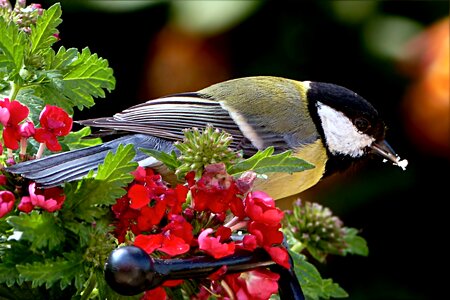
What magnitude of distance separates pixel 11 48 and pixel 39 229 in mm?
241

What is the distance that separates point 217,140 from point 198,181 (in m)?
0.05

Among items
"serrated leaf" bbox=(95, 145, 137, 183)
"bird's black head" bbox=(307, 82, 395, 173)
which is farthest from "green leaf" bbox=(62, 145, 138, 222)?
"bird's black head" bbox=(307, 82, 395, 173)

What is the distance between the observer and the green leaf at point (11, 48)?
1.07 meters

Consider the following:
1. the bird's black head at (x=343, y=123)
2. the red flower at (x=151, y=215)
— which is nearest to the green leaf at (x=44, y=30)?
the red flower at (x=151, y=215)

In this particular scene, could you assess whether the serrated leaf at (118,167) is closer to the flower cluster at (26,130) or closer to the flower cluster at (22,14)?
the flower cluster at (26,130)

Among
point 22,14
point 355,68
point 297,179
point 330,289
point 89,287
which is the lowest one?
point 355,68

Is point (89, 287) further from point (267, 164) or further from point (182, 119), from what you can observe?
point (182, 119)

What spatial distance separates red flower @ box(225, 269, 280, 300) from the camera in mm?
999

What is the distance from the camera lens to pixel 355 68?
3223 millimetres

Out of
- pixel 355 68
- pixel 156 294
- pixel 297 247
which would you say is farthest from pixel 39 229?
pixel 355 68

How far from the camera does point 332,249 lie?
1.47 m

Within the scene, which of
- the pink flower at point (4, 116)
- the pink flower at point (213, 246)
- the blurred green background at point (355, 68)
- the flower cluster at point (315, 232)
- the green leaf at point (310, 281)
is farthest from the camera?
the blurred green background at point (355, 68)

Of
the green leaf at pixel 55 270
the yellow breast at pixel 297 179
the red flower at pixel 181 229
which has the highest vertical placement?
the red flower at pixel 181 229

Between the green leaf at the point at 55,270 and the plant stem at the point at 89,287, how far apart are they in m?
0.01
